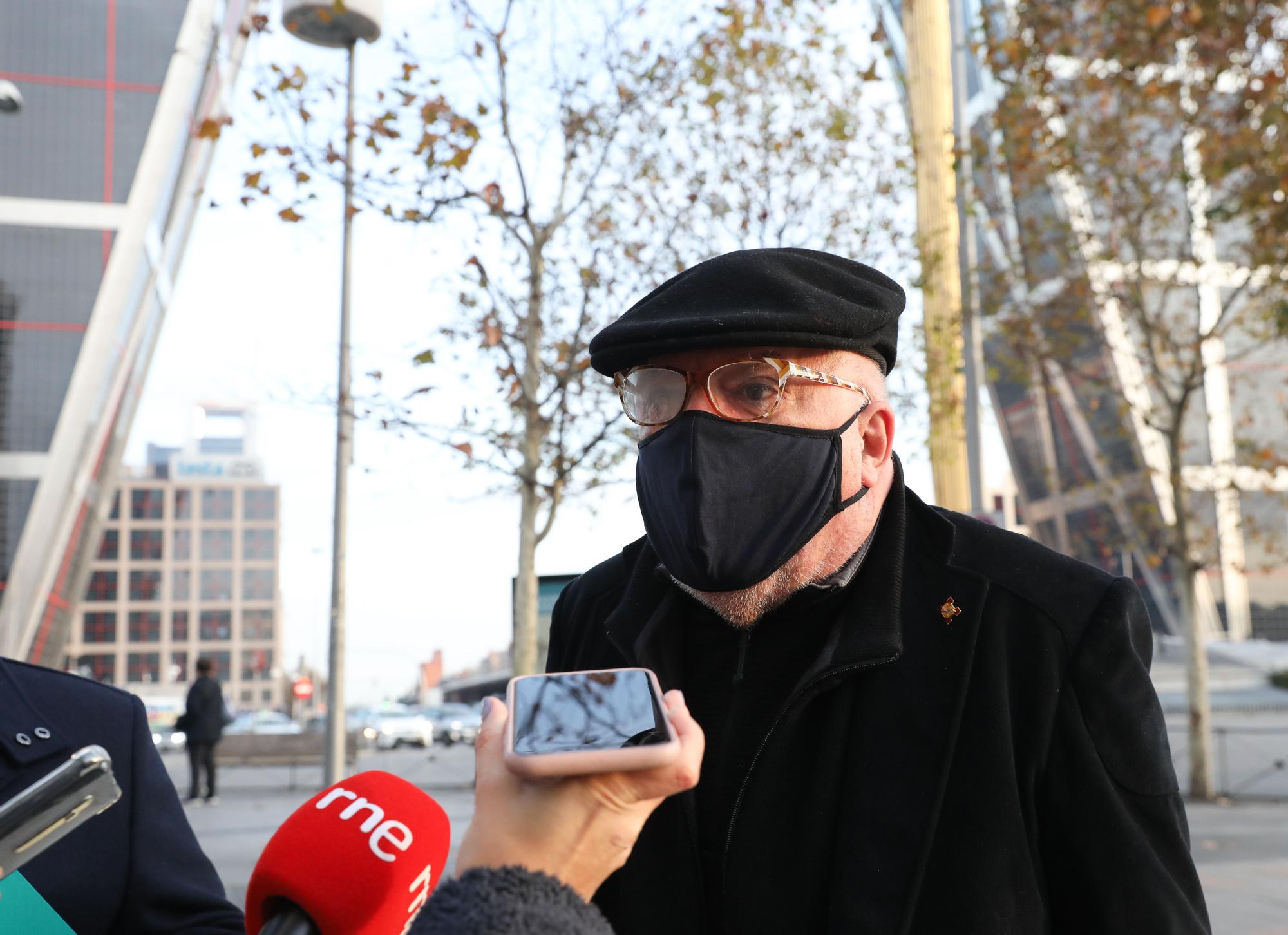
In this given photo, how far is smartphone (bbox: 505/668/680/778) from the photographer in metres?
1.10

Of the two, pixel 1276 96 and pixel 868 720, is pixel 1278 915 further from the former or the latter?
pixel 868 720

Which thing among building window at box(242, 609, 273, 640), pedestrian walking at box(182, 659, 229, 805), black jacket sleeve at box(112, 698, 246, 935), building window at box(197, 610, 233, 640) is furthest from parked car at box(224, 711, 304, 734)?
building window at box(242, 609, 273, 640)

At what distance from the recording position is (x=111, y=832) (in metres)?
1.91

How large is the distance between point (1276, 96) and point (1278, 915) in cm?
564

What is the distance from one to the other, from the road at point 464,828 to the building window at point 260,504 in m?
119

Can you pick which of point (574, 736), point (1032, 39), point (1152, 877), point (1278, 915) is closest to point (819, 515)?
point (1152, 877)

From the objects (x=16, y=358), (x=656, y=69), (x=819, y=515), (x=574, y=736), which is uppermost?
(x=16, y=358)

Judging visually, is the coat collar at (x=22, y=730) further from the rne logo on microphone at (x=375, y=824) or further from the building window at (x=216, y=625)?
the building window at (x=216, y=625)

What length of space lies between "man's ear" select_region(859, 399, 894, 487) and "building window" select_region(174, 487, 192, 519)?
13844cm

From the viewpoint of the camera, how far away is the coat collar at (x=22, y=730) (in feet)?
6.02

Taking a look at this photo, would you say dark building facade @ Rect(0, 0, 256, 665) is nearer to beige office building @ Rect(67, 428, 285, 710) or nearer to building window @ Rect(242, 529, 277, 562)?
beige office building @ Rect(67, 428, 285, 710)

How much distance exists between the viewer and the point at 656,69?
10750 mm

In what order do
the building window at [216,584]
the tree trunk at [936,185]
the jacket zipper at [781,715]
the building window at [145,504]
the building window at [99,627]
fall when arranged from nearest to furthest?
the jacket zipper at [781,715] → the tree trunk at [936,185] → the building window at [99,627] → the building window at [145,504] → the building window at [216,584]

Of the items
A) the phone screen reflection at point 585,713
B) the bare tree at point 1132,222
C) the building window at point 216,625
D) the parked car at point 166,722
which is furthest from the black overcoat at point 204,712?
the building window at point 216,625
